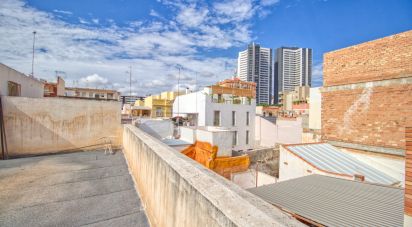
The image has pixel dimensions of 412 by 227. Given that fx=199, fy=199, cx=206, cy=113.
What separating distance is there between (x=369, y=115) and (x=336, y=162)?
2.75 m

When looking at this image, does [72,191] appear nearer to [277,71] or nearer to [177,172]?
[177,172]

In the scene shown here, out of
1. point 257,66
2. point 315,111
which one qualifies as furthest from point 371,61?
point 257,66

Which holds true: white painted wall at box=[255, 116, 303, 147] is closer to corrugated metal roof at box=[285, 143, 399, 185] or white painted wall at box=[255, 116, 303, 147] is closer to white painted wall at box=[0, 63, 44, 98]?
corrugated metal roof at box=[285, 143, 399, 185]

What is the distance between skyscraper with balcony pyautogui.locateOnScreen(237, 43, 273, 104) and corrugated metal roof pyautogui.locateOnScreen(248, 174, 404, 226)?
415 ft

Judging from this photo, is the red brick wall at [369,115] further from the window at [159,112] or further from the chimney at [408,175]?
the window at [159,112]

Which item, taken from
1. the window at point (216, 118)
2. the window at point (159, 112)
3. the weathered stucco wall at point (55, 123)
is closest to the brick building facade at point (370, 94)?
the weathered stucco wall at point (55, 123)

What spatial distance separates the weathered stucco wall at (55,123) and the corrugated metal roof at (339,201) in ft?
36.2

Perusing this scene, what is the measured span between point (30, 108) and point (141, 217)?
10842 mm

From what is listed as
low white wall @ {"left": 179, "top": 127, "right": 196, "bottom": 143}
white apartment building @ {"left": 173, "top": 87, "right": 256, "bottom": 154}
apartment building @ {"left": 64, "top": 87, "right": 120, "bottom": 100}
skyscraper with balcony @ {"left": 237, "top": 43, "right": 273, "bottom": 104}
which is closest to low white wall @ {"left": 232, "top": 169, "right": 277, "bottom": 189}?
low white wall @ {"left": 179, "top": 127, "right": 196, "bottom": 143}

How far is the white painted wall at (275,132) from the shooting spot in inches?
1125

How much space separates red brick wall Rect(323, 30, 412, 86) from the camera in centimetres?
812

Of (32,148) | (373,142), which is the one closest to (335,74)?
(373,142)

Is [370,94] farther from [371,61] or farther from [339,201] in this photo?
[339,201]

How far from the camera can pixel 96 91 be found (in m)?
41.9
